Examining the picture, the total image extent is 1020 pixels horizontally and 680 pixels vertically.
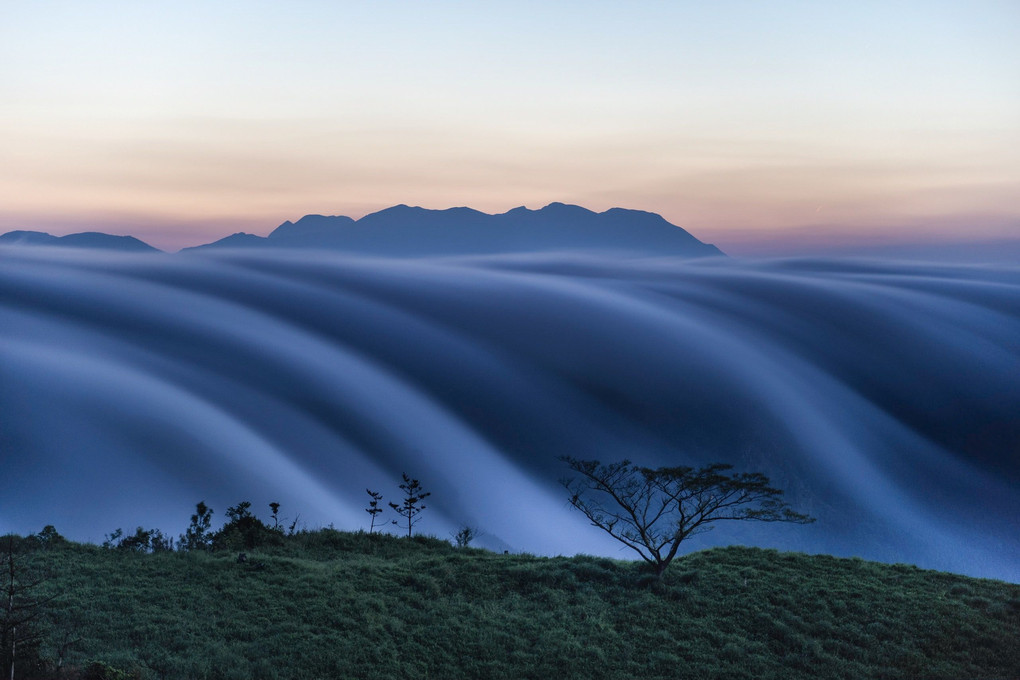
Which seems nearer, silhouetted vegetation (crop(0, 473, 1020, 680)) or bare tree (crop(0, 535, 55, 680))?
bare tree (crop(0, 535, 55, 680))

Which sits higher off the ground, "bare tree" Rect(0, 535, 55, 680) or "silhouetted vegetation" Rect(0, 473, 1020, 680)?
"bare tree" Rect(0, 535, 55, 680)

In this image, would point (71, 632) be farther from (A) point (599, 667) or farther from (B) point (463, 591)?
(A) point (599, 667)

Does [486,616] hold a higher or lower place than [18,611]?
lower

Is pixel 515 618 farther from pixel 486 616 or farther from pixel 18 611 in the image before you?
pixel 18 611

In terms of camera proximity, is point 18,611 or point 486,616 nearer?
point 18,611

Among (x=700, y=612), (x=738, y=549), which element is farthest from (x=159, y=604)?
(x=738, y=549)

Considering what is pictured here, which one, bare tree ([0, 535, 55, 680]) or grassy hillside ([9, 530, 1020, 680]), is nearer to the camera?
bare tree ([0, 535, 55, 680])

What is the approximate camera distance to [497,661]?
2598 cm

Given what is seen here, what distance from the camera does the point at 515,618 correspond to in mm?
29719

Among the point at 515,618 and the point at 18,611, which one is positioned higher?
the point at 18,611

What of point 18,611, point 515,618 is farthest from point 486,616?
point 18,611

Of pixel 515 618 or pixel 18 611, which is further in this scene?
pixel 515 618

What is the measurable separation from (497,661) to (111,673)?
12.6 metres

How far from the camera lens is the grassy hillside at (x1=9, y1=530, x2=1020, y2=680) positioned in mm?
25641
